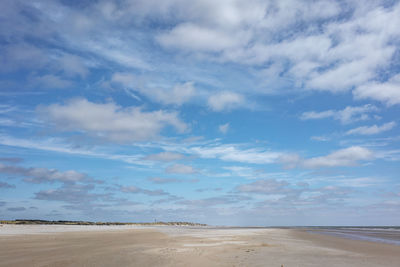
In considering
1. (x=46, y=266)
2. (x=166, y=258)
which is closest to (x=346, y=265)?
(x=166, y=258)

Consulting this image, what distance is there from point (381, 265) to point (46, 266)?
51.0 feet

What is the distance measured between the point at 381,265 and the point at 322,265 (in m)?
2.90

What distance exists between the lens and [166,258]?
1523 cm

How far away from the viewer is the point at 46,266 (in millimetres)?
13023

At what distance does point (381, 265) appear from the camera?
1359 centimetres

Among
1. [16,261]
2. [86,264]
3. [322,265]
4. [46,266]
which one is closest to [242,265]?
[322,265]

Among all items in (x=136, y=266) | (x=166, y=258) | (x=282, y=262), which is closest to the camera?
(x=136, y=266)

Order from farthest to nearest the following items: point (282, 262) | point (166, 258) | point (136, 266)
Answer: point (166, 258) → point (282, 262) → point (136, 266)

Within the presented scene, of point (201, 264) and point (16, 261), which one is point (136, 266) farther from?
point (16, 261)

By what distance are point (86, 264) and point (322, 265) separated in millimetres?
11038

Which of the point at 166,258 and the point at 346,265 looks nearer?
the point at 346,265

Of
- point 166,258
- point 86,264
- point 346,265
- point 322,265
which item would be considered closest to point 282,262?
point 322,265

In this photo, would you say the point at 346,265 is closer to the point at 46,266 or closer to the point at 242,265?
the point at 242,265

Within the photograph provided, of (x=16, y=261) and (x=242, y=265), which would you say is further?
(x=16, y=261)
